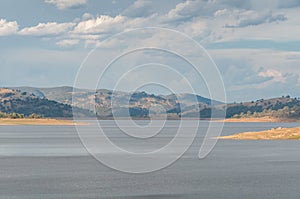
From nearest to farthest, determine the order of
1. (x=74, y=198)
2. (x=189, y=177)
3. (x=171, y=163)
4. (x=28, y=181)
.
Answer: (x=74, y=198) < (x=28, y=181) < (x=189, y=177) < (x=171, y=163)

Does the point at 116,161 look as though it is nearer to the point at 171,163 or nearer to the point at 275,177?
the point at 171,163

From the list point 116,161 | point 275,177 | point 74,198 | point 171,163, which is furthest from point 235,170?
point 74,198

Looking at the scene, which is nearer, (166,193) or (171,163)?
(166,193)

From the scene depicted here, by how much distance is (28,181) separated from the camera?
320 ft

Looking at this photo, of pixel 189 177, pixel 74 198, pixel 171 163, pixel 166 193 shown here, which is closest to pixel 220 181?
pixel 189 177

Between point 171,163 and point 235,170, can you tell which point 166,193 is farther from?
point 171,163

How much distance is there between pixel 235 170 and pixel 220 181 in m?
18.4

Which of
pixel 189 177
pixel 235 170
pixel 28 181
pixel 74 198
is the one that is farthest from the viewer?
pixel 235 170

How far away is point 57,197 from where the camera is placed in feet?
262

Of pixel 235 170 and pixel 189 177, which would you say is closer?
pixel 189 177

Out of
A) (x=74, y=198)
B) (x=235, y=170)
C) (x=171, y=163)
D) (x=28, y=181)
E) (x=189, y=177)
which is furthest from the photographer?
(x=171, y=163)

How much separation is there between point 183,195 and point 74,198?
14837 millimetres

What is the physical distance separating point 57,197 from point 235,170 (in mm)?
45833

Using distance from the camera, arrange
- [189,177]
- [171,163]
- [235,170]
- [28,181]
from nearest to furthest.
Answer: [28,181] < [189,177] < [235,170] < [171,163]
